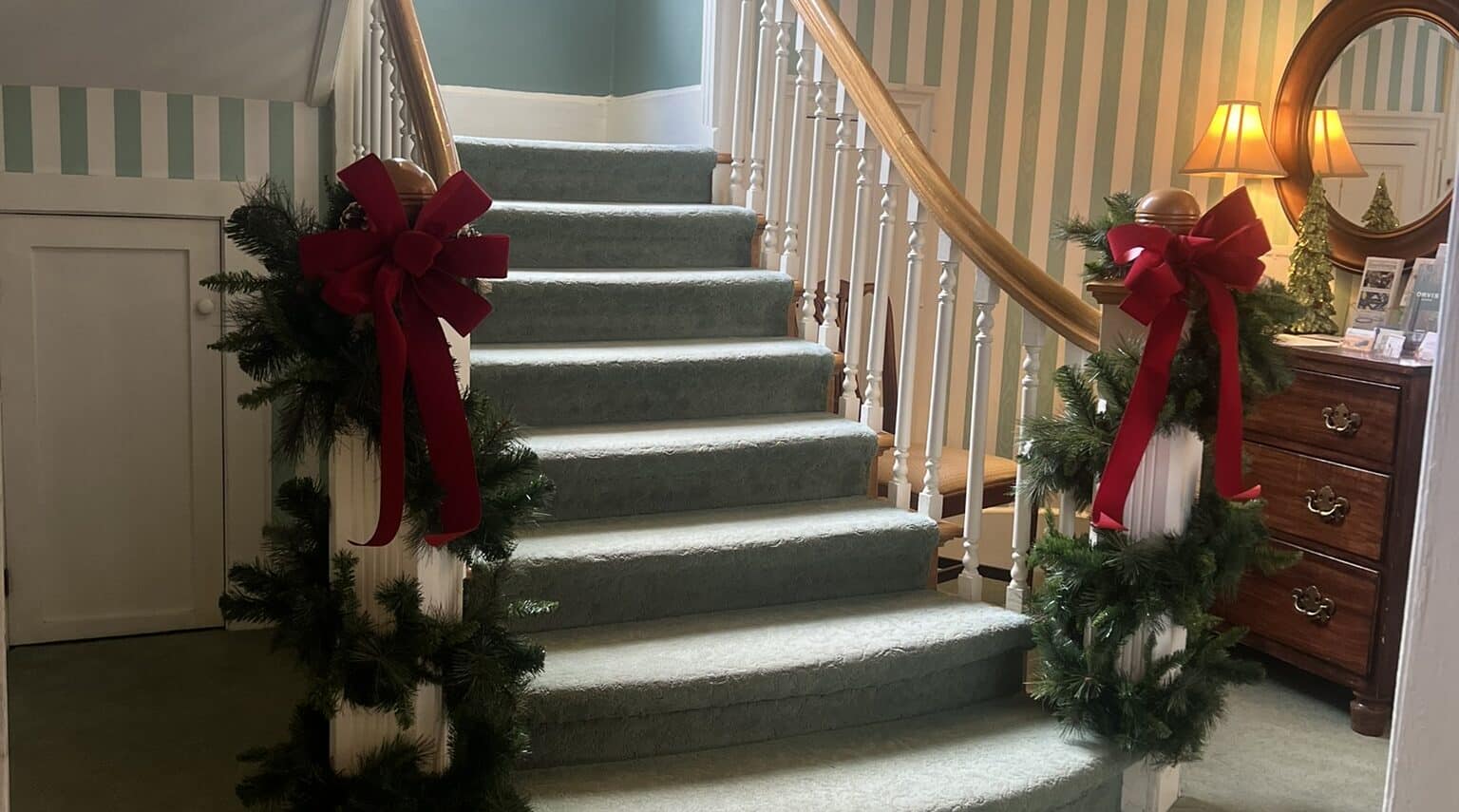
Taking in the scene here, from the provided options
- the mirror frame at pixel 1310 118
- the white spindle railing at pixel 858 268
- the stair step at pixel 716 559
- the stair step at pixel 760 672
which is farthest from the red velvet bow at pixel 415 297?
the mirror frame at pixel 1310 118

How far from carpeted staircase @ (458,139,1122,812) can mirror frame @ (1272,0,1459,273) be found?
71.9 inches

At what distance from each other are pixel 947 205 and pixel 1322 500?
55.3 inches

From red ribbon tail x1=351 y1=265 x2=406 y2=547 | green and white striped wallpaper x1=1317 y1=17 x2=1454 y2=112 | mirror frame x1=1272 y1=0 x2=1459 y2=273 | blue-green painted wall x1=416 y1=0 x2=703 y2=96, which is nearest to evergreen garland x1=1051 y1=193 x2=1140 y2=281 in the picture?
red ribbon tail x1=351 y1=265 x2=406 y2=547

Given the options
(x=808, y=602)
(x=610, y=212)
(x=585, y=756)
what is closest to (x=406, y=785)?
(x=585, y=756)

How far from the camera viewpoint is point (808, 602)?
289 centimetres

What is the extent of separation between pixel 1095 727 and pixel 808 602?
0.69 meters

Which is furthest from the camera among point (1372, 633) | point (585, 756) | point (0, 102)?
point (0, 102)

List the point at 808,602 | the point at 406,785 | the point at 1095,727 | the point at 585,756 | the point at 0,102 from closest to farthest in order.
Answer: the point at 406,785 < the point at 585,756 < the point at 1095,727 < the point at 808,602 < the point at 0,102

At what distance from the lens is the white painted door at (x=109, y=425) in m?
3.74

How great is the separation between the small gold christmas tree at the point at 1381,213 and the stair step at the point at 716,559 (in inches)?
75.5

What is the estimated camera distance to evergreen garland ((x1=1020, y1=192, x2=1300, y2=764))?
2.37m

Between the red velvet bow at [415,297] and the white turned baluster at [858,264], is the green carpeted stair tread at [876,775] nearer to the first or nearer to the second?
the red velvet bow at [415,297]

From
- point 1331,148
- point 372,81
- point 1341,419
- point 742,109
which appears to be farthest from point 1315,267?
point 372,81

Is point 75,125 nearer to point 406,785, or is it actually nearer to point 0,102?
point 0,102
